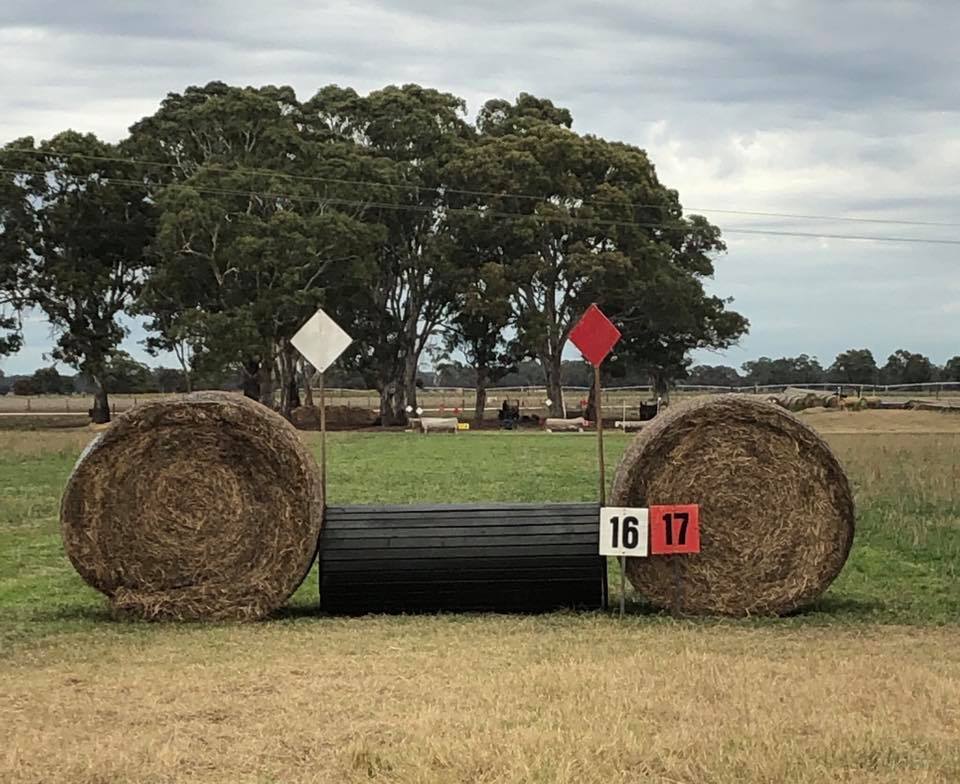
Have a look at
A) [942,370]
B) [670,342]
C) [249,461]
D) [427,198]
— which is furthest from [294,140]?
[942,370]

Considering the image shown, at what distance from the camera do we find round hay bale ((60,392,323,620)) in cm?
1006

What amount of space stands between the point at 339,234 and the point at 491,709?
136ft

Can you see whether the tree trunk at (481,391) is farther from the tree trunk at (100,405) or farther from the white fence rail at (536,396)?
the tree trunk at (100,405)

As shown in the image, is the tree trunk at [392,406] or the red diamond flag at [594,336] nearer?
the red diamond flag at [594,336]

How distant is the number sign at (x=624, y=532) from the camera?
32.9 ft

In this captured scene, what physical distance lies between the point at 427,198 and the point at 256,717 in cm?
4815

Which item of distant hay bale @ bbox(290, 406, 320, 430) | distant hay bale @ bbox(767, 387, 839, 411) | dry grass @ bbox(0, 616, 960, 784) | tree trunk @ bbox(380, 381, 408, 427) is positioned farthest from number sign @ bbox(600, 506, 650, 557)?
distant hay bale @ bbox(767, 387, 839, 411)

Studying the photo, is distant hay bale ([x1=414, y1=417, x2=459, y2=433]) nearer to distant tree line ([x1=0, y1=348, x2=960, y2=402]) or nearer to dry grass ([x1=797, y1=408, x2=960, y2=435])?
dry grass ([x1=797, y1=408, x2=960, y2=435])

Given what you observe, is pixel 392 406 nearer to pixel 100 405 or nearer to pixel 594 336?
pixel 100 405

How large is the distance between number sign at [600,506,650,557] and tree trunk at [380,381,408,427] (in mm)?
43777

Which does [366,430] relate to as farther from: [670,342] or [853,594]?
[853,594]

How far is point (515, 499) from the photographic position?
60.4 ft

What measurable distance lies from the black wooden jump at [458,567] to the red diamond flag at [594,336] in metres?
1.76

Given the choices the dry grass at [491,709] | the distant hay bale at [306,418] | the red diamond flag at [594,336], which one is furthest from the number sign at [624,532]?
the distant hay bale at [306,418]
